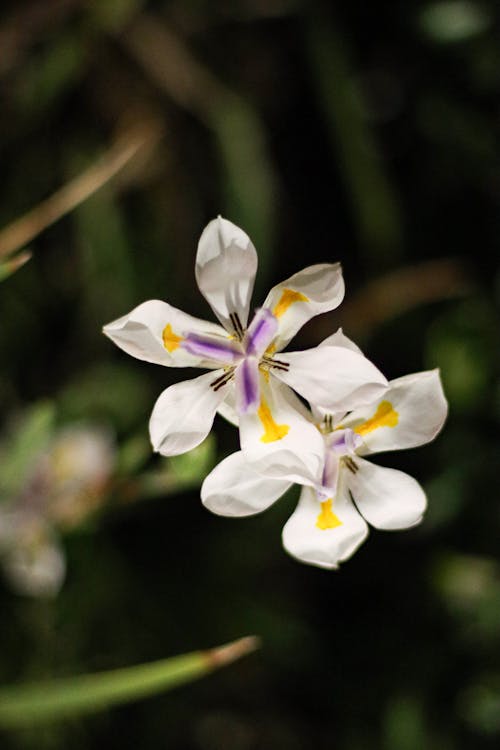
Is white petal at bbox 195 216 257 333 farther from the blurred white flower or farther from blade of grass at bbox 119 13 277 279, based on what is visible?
blade of grass at bbox 119 13 277 279

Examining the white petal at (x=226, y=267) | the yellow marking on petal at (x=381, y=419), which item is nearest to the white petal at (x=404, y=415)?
the yellow marking on petal at (x=381, y=419)

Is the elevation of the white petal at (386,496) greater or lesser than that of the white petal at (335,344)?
lesser

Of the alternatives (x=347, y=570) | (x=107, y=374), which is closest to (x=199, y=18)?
(x=107, y=374)

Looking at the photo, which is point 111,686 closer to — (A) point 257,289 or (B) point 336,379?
(B) point 336,379

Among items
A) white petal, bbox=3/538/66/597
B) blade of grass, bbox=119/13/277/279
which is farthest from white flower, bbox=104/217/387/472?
blade of grass, bbox=119/13/277/279

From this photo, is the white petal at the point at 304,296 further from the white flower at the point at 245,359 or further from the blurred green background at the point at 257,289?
the blurred green background at the point at 257,289

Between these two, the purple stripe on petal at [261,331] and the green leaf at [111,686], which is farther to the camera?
the green leaf at [111,686]

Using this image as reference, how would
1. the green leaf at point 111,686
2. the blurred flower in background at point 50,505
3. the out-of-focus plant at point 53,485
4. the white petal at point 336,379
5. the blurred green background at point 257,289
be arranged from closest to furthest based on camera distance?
the white petal at point 336,379 → the green leaf at point 111,686 → the out-of-focus plant at point 53,485 → the blurred flower in background at point 50,505 → the blurred green background at point 257,289
